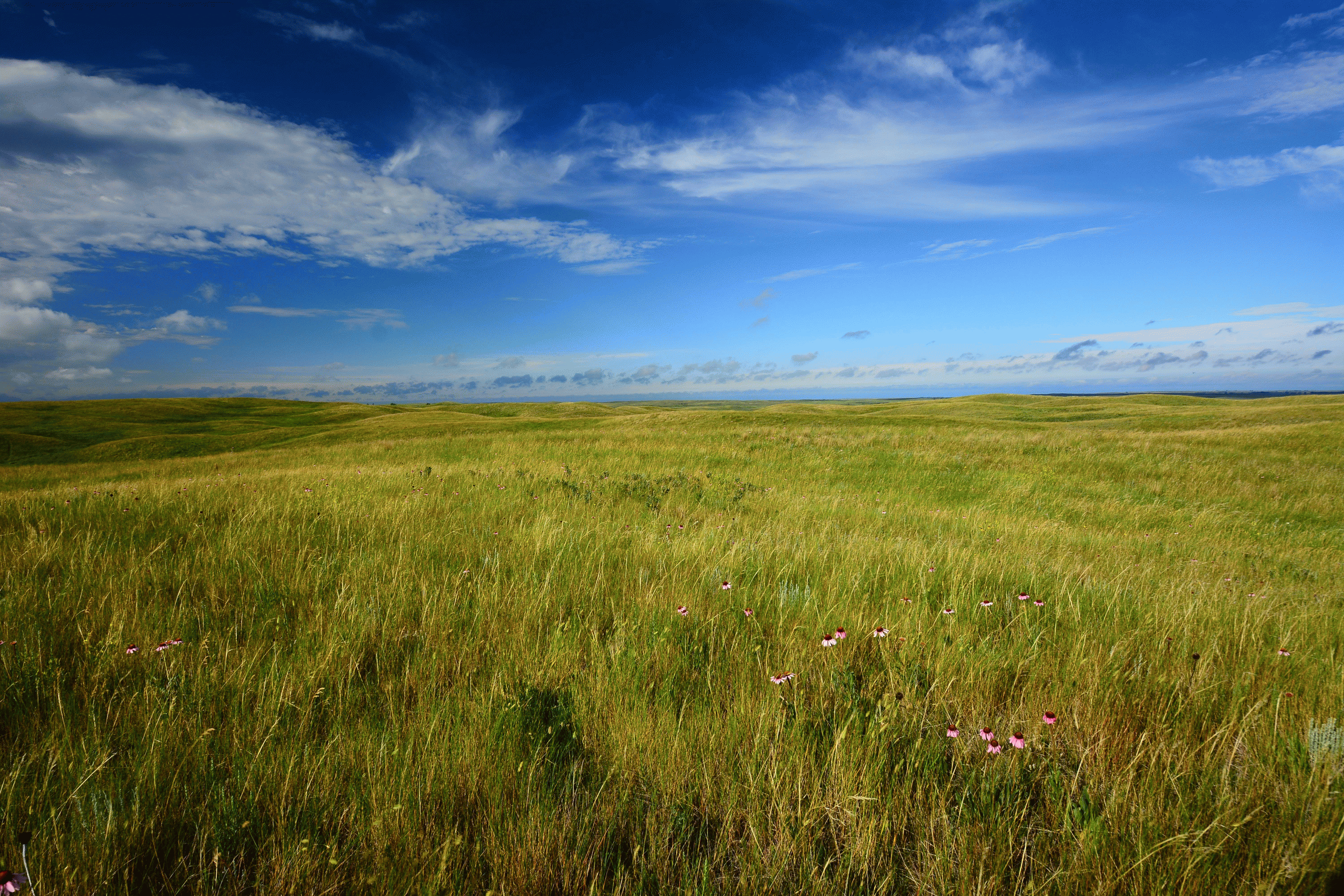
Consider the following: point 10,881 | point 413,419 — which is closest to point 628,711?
point 10,881

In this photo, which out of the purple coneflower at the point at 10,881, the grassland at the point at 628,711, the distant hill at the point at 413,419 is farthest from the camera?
the distant hill at the point at 413,419

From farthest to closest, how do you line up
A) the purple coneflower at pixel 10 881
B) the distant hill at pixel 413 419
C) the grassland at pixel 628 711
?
the distant hill at pixel 413 419 → the grassland at pixel 628 711 → the purple coneflower at pixel 10 881

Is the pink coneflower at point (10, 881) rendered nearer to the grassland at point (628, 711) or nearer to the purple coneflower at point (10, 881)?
the purple coneflower at point (10, 881)

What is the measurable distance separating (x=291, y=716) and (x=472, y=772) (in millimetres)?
935

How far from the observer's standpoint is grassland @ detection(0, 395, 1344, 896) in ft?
4.77

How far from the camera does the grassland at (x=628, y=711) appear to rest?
4.77 ft

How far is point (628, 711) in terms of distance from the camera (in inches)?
84.5

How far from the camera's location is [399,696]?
233cm

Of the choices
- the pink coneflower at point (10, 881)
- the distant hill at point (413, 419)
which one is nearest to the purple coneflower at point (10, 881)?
the pink coneflower at point (10, 881)

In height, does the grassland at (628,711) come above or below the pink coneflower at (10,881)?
below

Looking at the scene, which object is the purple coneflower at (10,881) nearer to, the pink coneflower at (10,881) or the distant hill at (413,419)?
the pink coneflower at (10,881)

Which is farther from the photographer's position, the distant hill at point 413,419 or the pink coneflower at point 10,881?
the distant hill at point 413,419

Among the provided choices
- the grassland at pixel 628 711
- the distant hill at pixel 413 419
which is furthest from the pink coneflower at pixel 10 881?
the distant hill at pixel 413 419

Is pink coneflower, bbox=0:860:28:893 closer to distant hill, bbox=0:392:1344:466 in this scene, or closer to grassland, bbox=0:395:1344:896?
grassland, bbox=0:395:1344:896
